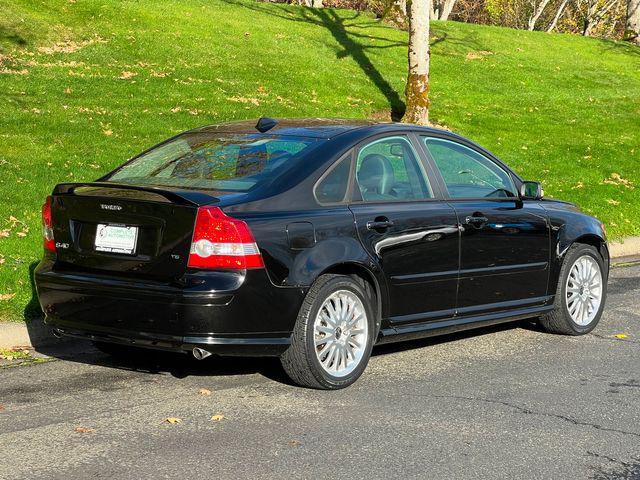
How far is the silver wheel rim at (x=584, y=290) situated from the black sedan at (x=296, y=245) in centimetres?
51

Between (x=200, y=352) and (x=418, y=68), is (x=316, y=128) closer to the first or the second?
(x=200, y=352)

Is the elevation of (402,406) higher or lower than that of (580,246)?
lower

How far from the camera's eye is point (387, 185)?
705 centimetres

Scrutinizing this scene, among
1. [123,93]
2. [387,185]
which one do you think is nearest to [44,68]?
[123,93]

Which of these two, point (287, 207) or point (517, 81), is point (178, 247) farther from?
point (517, 81)

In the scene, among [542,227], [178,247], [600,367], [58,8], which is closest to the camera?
[178,247]

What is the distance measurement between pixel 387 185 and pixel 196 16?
69.7 feet

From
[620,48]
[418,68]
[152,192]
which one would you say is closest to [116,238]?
[152,192]

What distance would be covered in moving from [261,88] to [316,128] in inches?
574

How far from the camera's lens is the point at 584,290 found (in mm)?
8648

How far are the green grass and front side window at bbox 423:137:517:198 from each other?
353 cm

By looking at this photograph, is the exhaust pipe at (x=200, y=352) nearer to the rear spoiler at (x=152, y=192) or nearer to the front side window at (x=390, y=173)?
the rear spoiler at (x=152, y=192)

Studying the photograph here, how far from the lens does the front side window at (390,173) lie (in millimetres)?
6934

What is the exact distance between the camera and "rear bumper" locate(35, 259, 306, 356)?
19.4 ft
